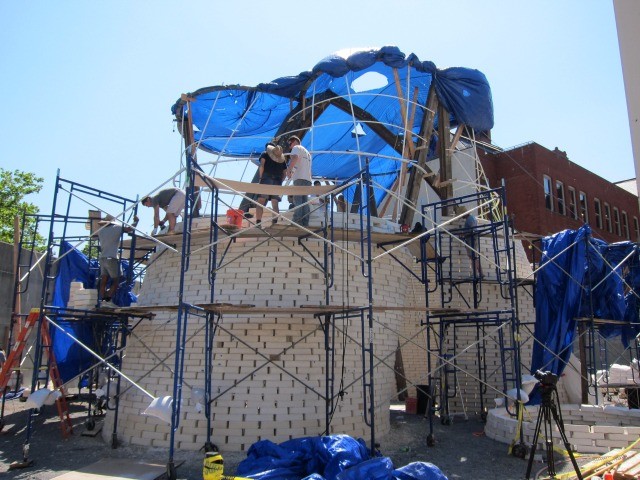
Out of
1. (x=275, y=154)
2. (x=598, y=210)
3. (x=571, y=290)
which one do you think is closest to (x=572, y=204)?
(x=598, y=210)

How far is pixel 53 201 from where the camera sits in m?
8.97

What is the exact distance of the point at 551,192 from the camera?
27.3m

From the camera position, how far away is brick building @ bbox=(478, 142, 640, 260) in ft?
85.7

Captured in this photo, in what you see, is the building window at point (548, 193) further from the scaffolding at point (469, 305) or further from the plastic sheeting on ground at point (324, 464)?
the plastic sheeting on ground at point (324, 464)

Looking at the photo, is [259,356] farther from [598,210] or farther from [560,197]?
[598,210]

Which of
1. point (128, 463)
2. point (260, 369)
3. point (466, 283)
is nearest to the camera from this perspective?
point (128, 463)

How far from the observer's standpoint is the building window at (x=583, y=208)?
29.0m

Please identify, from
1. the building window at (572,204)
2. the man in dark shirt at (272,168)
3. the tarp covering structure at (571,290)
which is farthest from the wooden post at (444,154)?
the building window at (572,204)

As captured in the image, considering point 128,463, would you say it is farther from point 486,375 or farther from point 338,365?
point 486,375

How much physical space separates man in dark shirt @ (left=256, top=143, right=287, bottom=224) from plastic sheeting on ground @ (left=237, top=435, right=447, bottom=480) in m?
4.12

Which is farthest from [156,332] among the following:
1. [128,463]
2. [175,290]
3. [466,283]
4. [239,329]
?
[466,283]

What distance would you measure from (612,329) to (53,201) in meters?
12.5

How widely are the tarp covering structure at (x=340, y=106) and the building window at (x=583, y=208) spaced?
1768 cm

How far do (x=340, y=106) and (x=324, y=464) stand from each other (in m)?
10.6
